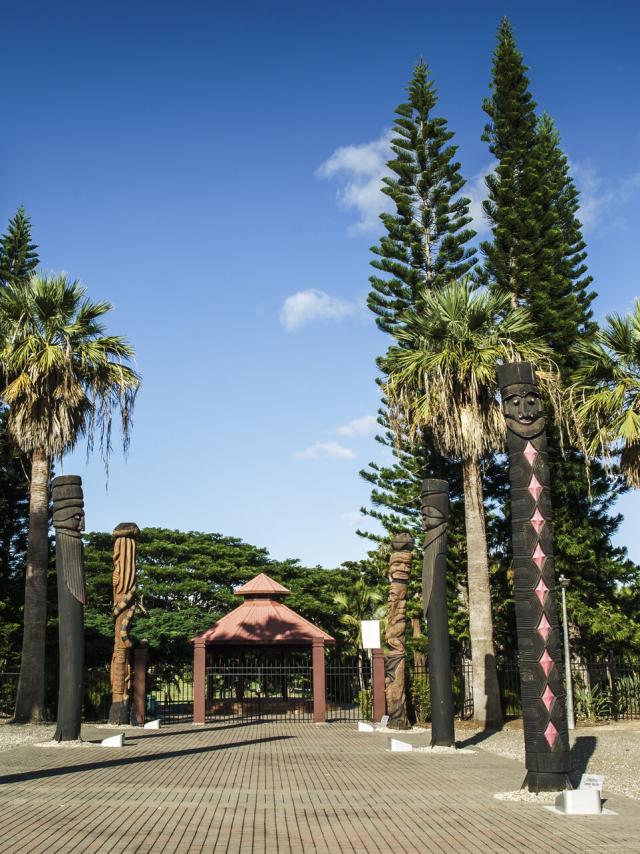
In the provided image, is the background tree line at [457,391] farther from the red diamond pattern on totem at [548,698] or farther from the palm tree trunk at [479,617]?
the red diamond pattern on totem at [548,698]

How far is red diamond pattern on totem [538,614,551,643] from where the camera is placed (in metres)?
9.74

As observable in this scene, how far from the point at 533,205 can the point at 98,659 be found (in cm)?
2051

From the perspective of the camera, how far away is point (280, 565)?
3841cm

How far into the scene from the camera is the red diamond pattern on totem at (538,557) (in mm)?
9914

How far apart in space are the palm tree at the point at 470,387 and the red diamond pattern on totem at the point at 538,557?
32.9ft

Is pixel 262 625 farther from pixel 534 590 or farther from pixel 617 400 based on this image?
pixel 534 590

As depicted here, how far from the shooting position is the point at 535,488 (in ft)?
33.5

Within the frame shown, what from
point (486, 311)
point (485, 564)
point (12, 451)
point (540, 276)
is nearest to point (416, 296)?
point (540, 276)

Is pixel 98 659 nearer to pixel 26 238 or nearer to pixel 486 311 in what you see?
pixel 26 238

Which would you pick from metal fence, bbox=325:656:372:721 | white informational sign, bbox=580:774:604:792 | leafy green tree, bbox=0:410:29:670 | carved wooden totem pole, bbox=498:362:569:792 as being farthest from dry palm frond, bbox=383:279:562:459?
leafy green tree, bbox=0:410:29:670

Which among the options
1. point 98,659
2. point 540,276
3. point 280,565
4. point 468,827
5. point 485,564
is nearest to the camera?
point 468,827

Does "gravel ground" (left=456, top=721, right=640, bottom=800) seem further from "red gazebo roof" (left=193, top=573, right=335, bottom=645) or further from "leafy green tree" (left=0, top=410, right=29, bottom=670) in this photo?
"leafy green tree" (left=0, top=410, right=29, bottom=670)

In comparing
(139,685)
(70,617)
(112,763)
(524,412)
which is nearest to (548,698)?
(524,412)

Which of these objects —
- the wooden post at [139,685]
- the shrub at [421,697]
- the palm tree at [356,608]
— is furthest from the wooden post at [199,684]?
Result: the palm tree at [356,608]
